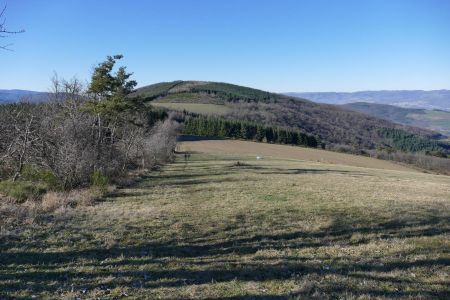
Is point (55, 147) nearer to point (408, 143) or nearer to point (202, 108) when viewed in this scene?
point (202, 108)

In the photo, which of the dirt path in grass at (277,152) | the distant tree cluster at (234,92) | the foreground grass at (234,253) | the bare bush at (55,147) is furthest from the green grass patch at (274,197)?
the distant tree cluster at (234,92)

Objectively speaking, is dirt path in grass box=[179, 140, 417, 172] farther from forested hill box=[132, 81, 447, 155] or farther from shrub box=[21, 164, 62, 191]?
shrub box=[21, 164, 62, 191]

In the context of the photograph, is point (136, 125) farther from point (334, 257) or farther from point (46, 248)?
point (334, 257)

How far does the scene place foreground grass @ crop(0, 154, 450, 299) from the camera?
6.47 metres

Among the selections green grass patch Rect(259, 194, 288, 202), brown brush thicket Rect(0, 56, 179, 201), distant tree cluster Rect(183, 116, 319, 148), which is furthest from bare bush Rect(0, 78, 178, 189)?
distant tree cluster Rect(183, 116, 319, 148)

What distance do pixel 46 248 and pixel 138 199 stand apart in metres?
8.41

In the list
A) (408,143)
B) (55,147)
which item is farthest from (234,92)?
(55,147)

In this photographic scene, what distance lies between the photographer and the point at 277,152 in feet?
240

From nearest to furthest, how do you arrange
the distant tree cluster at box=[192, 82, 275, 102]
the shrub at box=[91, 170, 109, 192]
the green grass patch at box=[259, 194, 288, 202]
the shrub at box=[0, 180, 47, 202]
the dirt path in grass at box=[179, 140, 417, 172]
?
the shrub at box=[0, 180, 47, 202]
the green grass patch at box=[259, 194, 288, 202]
the shrub at box=[91, 170, 109, 192]
the dirt path in grass at box=[179, 140, 417, 172]
the distant tree cluster at box=[192, 82, 275, 102]

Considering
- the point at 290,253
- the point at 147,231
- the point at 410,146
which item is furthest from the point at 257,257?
the point at 410,146

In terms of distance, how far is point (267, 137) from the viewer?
96938mm

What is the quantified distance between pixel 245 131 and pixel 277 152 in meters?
26.0

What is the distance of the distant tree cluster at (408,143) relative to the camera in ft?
373

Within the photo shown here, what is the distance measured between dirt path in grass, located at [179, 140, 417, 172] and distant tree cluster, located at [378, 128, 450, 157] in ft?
151
